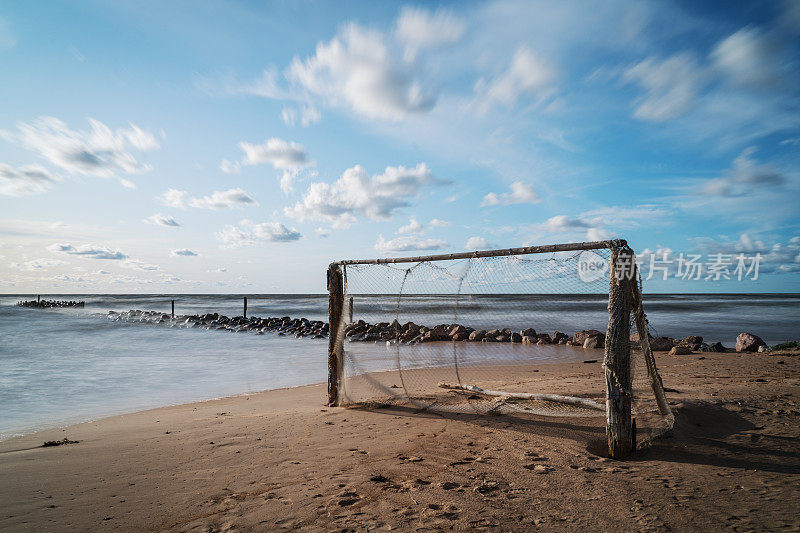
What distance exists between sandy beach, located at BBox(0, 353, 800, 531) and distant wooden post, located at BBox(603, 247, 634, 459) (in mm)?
244

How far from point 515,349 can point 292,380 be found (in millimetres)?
7881

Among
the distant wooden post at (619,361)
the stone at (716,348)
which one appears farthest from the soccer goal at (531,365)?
the stone at (716,348)

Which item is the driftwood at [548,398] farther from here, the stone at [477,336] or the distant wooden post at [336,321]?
the stone at [477,336]

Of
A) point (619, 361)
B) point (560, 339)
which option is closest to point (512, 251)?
point (619, 361)

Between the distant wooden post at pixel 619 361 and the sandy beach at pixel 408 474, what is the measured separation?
0.80 feet

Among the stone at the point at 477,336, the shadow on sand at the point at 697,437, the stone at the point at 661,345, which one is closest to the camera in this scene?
the shadow on sand at the point at 697,437

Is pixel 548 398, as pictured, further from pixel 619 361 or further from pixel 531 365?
pixel 531 365

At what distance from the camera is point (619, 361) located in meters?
4.31

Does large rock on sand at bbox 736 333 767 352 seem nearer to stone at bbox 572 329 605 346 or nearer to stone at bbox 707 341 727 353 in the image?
stone at bbox 707 341 727 353

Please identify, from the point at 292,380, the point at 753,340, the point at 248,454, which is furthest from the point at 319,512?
the point at 753,340

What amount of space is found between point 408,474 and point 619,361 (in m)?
2.50

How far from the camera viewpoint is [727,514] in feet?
9.78

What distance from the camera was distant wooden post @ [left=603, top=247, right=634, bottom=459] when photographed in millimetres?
4199

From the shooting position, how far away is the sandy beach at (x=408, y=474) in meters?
3.11
